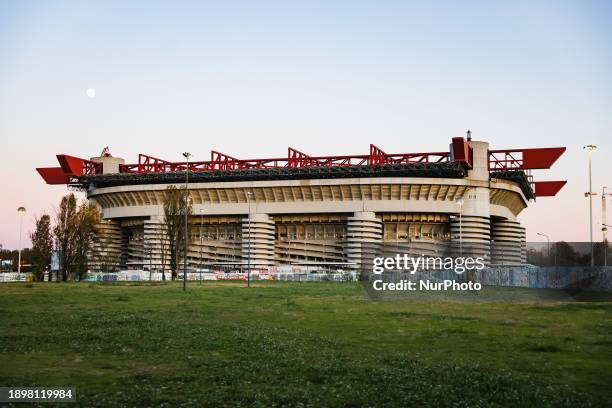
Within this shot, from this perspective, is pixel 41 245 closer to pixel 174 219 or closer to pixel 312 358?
pixel 174 219

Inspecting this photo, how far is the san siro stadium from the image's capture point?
111625 mm

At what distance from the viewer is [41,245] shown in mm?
84438

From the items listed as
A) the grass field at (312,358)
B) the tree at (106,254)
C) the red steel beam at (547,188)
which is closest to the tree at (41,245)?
the tree at (106,254)

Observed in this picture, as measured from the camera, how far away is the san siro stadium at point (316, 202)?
112 meters

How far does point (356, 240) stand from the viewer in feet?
371

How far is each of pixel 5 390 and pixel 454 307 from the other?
28.2 meters

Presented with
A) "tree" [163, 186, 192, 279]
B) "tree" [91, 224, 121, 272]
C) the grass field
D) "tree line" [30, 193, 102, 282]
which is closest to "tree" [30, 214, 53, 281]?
"tree line" [30, 193, 102, 282]

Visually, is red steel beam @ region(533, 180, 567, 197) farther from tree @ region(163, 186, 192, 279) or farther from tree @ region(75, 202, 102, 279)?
tree @ region(75, 202, 102, 279)

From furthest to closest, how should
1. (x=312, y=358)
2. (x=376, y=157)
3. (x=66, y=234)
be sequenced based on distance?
(x=376, y=157)
(x=66, y=234)
(x=312, y=358)

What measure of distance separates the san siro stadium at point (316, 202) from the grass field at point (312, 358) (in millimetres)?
79340

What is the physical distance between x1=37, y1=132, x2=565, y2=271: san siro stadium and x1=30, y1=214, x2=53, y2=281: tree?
75.1 feet

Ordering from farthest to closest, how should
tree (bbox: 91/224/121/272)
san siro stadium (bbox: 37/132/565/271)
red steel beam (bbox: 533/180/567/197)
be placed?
red steel beam (bbox: 533/180/567/197)
tree (bbox: 91/224/121/272)
san siro stadium (bbox: 37/132/565/271)

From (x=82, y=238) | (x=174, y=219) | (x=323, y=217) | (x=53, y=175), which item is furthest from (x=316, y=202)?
(x=53, y=175)

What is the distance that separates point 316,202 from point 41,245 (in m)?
50.0
